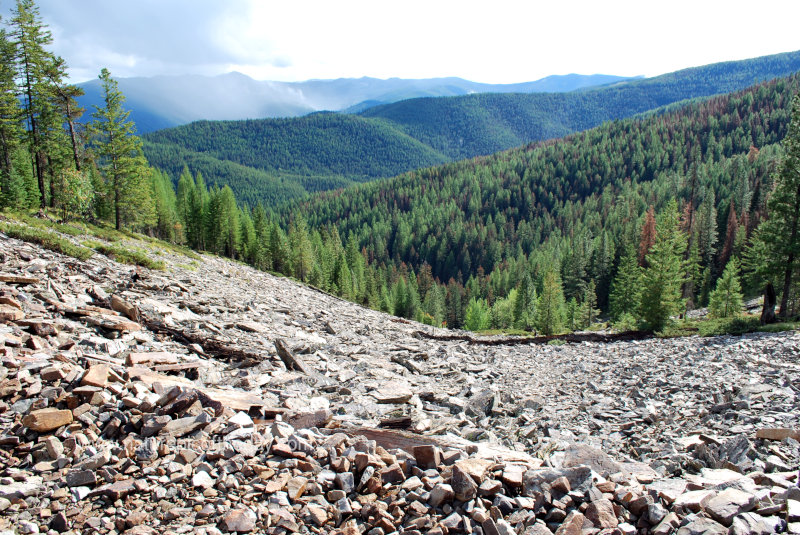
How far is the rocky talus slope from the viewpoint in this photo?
18.8 feet

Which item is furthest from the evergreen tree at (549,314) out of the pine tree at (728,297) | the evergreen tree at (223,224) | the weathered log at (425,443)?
the evergreen tree at (223,224)

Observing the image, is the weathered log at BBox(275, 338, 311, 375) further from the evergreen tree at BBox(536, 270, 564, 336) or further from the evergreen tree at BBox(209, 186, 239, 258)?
the evergreen tree at BBox(209, 186, 239, 258)

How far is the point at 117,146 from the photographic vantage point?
47.1 metres

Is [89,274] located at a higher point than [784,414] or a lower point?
higher

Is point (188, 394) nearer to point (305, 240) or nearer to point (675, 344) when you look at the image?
point (675, 344)

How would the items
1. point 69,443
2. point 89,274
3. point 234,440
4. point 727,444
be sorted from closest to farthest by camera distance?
point 69,443, point 234,440, point 727,444, point 89,274

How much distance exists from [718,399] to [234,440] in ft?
48.1

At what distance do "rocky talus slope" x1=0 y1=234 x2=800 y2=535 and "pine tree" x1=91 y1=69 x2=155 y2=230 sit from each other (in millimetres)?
36119

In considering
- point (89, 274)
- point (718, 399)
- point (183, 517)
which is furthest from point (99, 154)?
point (718, 399)

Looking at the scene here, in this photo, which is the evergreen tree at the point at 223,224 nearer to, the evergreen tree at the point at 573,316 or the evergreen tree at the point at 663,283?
the evergreen tree at the point at 573,316

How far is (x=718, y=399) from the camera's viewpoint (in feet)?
44.7

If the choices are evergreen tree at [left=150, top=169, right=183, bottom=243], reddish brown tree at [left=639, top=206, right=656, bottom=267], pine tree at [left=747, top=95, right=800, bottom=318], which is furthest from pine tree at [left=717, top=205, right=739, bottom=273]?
evergreen tree at [left=150, top=169, right=183, bottom=243]

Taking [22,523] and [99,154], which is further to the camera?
[99,154]

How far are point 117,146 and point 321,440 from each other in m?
52.2
